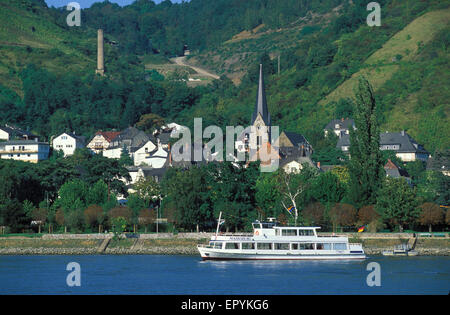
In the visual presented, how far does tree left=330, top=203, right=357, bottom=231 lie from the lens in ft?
252

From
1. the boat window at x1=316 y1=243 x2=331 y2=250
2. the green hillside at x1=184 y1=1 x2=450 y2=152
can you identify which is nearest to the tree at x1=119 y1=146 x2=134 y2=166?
the green hillside at x1=184 y1=1 x2=450 y2=152

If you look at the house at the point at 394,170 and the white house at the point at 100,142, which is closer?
the house at the point at 394,170

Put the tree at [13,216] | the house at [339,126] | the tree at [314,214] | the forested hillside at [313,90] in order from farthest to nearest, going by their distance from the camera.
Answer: the house at [339,126]
the forested hillside at [313,90]
the tree at [13,216]
the tree at [314,214]

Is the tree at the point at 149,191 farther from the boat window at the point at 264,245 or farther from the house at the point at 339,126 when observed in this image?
the house at the point at 339,126

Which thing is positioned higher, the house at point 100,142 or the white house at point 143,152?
the house at point 100,142

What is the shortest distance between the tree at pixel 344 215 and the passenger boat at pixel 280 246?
28.6 feet

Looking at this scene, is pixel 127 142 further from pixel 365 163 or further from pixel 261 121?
pixel 365 163

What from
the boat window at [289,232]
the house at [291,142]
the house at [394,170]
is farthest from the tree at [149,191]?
the house at [291,142]

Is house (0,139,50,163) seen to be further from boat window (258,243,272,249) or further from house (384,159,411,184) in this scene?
boat window (258,243,272,249)

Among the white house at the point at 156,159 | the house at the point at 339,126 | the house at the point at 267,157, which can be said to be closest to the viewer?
the house at the point at 267,157

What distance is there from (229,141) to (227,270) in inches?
3476

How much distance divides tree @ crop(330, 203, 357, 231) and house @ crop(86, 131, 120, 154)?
274 ft

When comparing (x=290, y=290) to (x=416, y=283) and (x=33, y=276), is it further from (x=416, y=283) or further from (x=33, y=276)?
(x=33, y=276)

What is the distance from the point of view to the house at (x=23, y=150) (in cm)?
13974
